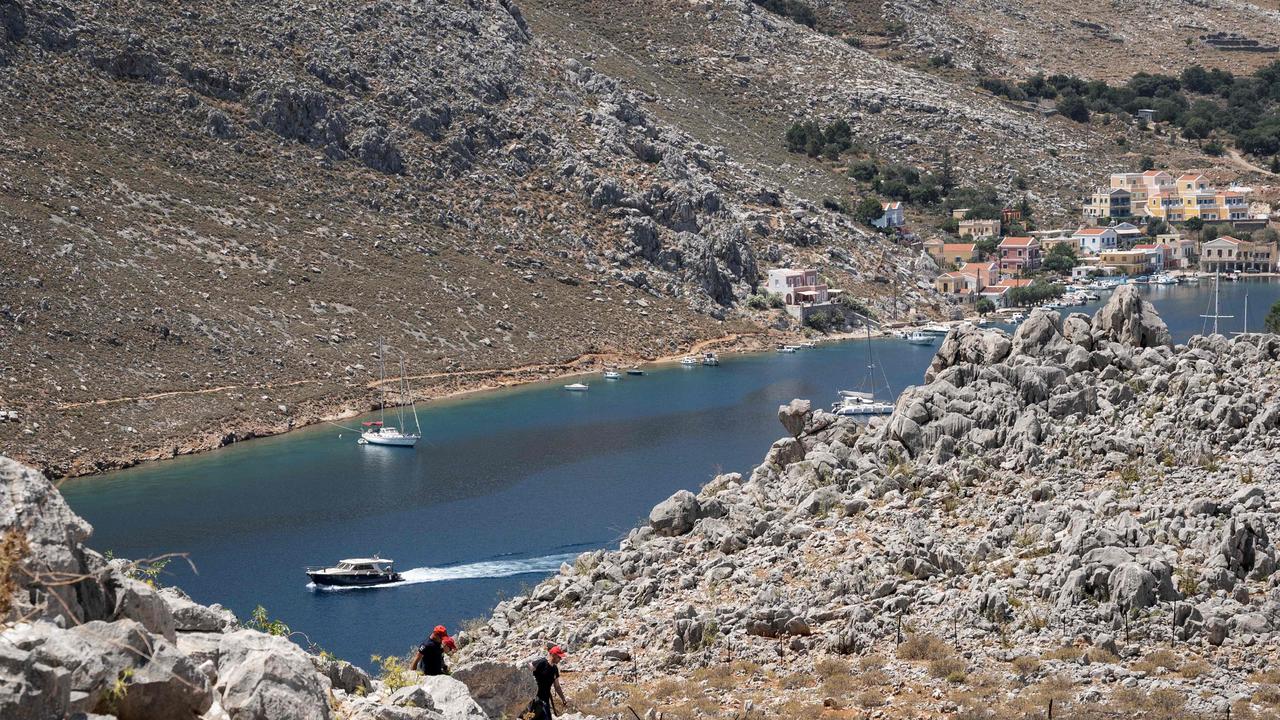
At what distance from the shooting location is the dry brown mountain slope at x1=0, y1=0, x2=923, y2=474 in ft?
255

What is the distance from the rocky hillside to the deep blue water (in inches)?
407

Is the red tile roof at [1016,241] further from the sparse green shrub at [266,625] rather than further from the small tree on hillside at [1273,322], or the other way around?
the sparse green shrub at [266,625]

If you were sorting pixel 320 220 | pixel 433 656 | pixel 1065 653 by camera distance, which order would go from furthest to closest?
pixel 320 220 → pixel 1065 653 → pixel 433 656

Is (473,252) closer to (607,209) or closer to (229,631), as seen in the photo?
(607,209)

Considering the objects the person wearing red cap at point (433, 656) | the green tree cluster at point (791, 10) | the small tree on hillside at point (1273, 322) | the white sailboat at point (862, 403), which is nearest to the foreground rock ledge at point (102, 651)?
the person wearing red cap at point (433, 656)

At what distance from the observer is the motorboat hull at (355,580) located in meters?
49.2

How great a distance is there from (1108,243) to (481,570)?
390 feet

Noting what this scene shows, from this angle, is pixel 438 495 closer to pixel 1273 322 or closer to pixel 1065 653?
pixel 1065 653

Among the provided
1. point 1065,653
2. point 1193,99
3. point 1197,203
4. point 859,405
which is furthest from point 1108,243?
point 1065,653

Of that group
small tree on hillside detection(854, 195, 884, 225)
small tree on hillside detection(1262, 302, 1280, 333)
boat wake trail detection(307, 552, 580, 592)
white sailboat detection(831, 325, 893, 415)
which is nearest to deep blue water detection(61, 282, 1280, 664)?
boat wake trail detection(307, 552, 580, 592)

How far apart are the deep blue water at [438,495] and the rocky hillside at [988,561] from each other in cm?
1033

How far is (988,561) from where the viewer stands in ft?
84.5

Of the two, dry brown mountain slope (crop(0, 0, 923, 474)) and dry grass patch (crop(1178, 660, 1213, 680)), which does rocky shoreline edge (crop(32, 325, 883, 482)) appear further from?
dry grass patch (crop(1178, 660, 1213, 680))

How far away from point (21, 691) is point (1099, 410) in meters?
24.6
